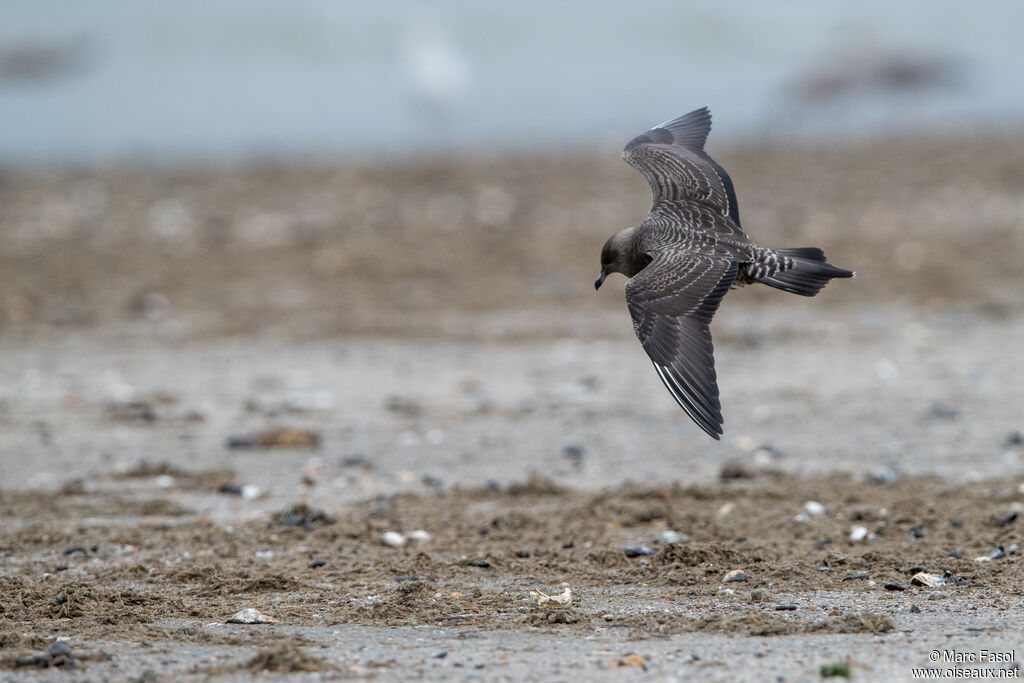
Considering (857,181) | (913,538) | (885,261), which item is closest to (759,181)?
(857,181)

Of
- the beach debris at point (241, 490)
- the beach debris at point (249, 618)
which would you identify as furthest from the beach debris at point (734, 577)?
the beach debris at point (241, 490)

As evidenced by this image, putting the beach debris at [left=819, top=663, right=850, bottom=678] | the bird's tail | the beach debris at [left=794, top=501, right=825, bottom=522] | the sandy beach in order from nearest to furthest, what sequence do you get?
1. the beach debris at [left=819, top=663, right=850, bottom=678]
2. the sandy beach
3. the bird's tail
4. the beach debris at [left=794, top=501, right=825, bottom=522]

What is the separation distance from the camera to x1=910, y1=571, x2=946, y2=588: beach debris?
473 centimetres

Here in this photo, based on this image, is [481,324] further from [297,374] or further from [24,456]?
[24,456]

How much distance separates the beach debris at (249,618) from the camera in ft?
14.6

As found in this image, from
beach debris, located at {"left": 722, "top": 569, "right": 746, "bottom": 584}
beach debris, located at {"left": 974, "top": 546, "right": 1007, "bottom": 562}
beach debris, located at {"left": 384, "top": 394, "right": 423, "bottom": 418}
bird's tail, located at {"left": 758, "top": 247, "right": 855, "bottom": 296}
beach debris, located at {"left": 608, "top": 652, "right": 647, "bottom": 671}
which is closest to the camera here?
beach debris, located at {"left": 608, "top": 652, "right": 647, "bottom": 671}

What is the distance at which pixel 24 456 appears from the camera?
695 cm

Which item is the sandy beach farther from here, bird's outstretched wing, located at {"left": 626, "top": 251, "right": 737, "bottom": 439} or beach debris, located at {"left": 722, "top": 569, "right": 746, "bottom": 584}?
bird's outstretched wing, located at {"left": 626, "top": 251, "right": 737, "bottom": 439}

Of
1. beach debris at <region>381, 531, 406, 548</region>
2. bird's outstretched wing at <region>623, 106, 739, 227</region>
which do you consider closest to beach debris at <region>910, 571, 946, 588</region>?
beach debris at <region>381, 531, 406, 548</region>

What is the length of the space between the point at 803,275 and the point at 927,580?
1369mm

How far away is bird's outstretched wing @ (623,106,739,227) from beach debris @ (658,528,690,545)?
159 centimetres

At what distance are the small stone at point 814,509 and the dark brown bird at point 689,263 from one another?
0.71 metres

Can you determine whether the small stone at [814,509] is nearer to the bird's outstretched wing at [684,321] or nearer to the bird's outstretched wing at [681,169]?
the bird's outstretched wing at [684,321]

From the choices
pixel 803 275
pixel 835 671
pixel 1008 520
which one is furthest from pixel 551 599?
pixel 1008 520
